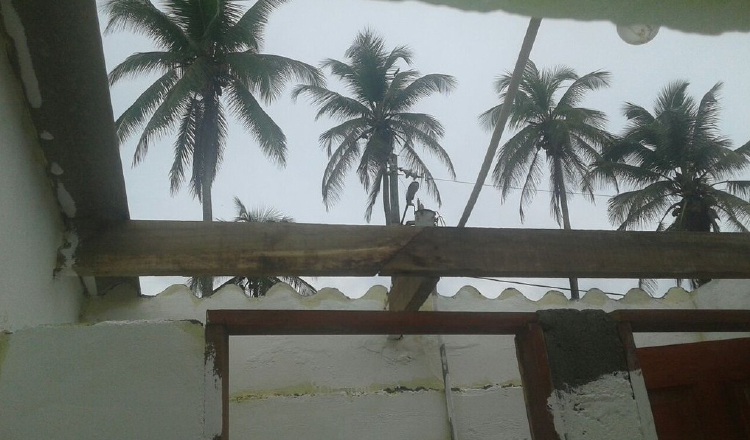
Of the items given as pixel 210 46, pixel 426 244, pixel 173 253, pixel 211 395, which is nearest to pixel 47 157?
pixel 173 253

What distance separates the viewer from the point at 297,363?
15.2ft

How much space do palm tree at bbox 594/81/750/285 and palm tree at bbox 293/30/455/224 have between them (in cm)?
613

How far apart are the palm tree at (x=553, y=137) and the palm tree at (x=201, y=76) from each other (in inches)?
327

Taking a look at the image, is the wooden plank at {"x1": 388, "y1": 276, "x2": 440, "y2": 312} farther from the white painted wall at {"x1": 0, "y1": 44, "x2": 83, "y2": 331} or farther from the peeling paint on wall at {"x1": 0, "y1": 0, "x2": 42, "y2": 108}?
the peeling paint on wall at {"x1": 0, "y1": 0, "x2": 42, "y2": 108}

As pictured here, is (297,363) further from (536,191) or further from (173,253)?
(536,191)

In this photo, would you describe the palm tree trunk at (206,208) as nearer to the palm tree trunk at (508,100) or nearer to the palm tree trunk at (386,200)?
the palm tree trunk at (386,200)

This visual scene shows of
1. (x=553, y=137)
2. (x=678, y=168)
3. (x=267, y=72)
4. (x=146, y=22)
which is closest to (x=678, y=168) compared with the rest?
(x=678, y=168)

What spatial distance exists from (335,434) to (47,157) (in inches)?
104

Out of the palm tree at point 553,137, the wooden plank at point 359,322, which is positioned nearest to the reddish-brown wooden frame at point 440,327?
the wooden plank at point 359,322

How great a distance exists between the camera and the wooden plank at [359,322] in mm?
2150

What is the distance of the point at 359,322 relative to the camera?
7.30 ft

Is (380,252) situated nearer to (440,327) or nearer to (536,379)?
(440,327)

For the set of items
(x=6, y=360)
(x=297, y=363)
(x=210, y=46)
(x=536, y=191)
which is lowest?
(x=6, y=360)

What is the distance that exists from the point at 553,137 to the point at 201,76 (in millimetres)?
12406
